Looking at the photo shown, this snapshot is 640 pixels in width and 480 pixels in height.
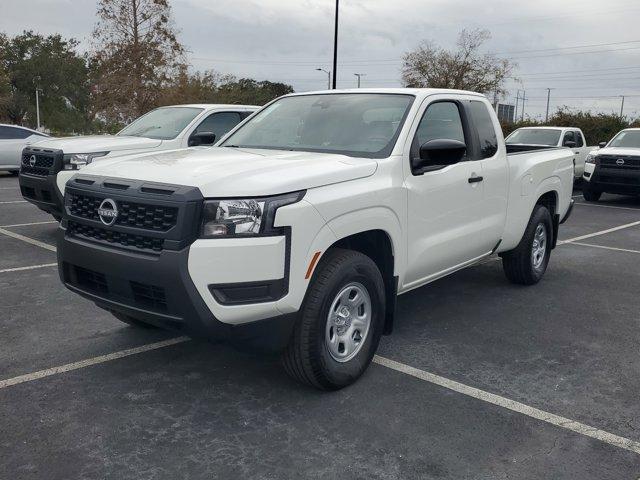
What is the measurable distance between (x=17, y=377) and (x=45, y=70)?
68744 mm

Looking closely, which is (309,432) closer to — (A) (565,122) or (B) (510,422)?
(B) (510,422)

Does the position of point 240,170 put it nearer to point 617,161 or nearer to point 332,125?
point 332,125

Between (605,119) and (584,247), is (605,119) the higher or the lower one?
the higher one

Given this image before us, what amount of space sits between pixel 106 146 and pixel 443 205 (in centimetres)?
528

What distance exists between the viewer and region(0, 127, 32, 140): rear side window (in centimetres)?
1744

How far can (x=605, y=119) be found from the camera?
28.3 m

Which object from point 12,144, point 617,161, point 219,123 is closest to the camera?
point 219,123

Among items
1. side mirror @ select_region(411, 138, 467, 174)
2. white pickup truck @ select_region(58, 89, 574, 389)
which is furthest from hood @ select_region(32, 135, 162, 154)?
side mirror @ select_region(411, 138, 467, 174)

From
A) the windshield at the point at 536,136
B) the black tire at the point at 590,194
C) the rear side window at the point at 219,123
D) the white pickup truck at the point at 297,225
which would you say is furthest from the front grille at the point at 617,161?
the white pickup truck at the point at 297,225

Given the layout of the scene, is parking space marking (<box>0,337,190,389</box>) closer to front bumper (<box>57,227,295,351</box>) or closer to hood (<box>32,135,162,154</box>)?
front bumper (<box>57,227,295,351</box>)

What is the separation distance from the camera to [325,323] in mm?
3643

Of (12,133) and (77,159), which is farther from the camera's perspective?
(12,133)

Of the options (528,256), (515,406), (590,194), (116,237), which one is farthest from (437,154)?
(590,194)

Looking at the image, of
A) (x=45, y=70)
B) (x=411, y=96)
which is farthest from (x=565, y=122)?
(x=45, y=70)
